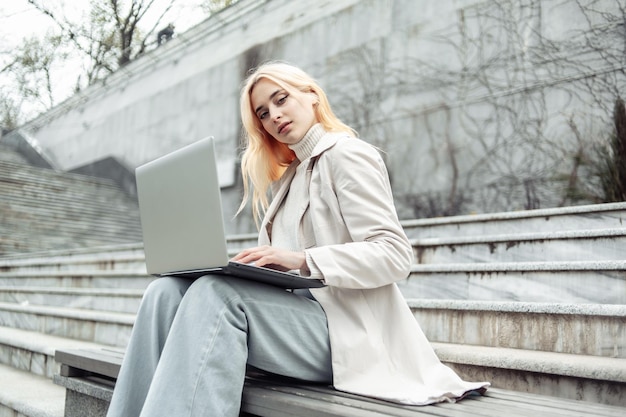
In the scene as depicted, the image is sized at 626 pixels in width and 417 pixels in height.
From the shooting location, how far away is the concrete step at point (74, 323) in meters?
3.19

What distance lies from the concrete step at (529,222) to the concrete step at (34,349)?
2.17m

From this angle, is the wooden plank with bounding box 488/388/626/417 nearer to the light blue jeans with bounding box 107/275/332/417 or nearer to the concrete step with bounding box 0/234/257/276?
the light blue jeans with bounding box 107/275/332/417

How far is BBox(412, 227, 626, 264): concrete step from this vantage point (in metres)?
2.57

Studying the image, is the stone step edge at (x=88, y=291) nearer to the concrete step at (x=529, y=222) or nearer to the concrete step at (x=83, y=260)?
the concrete step at (x=83, y=260)

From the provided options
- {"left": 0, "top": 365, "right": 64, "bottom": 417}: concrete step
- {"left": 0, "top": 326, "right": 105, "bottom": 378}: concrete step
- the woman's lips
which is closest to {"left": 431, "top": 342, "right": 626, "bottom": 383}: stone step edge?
the woman's lips

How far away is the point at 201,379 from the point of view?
1.23 metres

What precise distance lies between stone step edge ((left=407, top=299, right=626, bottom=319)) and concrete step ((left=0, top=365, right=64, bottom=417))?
1.43 meters

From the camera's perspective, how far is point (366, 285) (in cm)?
137

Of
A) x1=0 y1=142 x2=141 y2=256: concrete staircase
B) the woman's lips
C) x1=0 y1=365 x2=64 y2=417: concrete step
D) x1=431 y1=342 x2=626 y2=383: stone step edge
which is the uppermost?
x1=0 y1=142 x2=141 y2=256: concrete staircase

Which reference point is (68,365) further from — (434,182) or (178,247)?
(434,182)

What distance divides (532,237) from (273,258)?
184 centimetres

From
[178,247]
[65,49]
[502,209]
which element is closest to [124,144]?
[65,49]

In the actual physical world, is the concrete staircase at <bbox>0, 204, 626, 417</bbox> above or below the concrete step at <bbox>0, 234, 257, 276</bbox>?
below

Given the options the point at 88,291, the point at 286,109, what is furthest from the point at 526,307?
the point at 88,291
